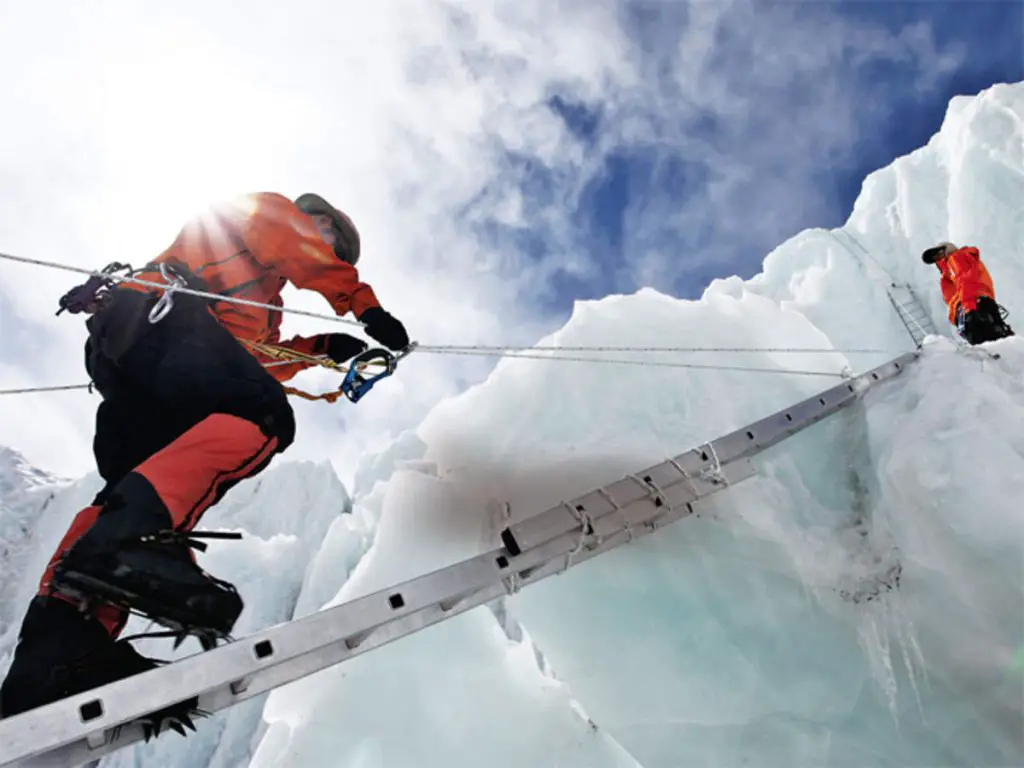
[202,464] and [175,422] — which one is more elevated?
[175,422]

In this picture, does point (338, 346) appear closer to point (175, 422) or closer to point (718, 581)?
point (175, 422)

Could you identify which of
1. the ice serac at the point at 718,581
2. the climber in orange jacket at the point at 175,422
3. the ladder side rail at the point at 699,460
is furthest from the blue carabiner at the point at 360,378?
the ice serac at the point at 718,581

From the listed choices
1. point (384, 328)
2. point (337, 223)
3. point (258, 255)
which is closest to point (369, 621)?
point (384, 328)

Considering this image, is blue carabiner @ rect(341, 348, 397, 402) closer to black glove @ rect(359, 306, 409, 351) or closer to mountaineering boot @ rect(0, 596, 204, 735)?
black glove @ rect(359, 306, 409, 351)

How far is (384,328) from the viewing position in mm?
2250

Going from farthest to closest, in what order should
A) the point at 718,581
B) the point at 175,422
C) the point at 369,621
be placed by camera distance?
the point at 718,581 → the point at 175,422 → the point at 369,621

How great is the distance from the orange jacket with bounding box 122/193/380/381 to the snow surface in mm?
1816

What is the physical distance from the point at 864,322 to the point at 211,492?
733 centimetres

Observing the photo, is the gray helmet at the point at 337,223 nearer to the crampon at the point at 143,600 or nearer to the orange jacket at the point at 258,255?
the orange jacket at the point at 258,255

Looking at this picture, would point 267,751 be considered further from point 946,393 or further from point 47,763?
point 946,393

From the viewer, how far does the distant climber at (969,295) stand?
4.45 m

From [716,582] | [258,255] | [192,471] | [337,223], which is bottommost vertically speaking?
[716,582]

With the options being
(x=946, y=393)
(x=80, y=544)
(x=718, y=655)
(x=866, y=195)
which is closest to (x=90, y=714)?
(x=80, y=544)

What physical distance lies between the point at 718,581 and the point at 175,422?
2753mm
